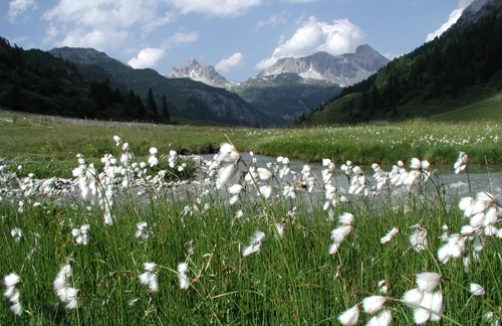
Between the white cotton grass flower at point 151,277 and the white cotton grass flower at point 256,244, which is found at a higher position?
the white cotton grass flower at point 256,244

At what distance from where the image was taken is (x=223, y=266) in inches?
141

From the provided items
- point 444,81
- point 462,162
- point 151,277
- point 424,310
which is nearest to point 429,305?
point 424,310

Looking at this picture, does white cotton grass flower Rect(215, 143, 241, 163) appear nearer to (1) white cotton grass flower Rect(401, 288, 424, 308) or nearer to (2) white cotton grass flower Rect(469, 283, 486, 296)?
(1) white cotton grass flower Rect(401, 288, 424, 308)

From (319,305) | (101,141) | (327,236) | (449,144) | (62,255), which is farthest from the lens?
(101,141)

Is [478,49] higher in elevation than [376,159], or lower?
higher

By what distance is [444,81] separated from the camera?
148m

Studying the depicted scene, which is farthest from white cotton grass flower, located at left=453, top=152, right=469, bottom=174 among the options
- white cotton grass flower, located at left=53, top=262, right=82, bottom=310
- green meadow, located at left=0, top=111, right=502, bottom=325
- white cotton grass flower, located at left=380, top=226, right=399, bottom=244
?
white cotton grass flower, located at left=53, top=262, right=82, bottom=310

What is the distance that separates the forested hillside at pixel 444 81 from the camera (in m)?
138

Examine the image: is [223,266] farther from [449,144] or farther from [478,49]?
[478,49]

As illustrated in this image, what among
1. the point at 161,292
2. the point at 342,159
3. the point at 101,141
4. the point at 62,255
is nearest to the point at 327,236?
the point at 161,292

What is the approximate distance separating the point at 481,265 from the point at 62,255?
12.2 ft

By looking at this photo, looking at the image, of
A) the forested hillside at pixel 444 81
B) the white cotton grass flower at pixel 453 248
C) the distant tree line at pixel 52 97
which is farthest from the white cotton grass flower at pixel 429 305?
the forested hillside at pixel 444 81

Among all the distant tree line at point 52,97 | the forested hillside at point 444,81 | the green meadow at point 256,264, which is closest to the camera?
the green meadow at point 256,264

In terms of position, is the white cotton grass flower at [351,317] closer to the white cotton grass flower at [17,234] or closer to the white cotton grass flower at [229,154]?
the white cotton grass flower at [229,154]
